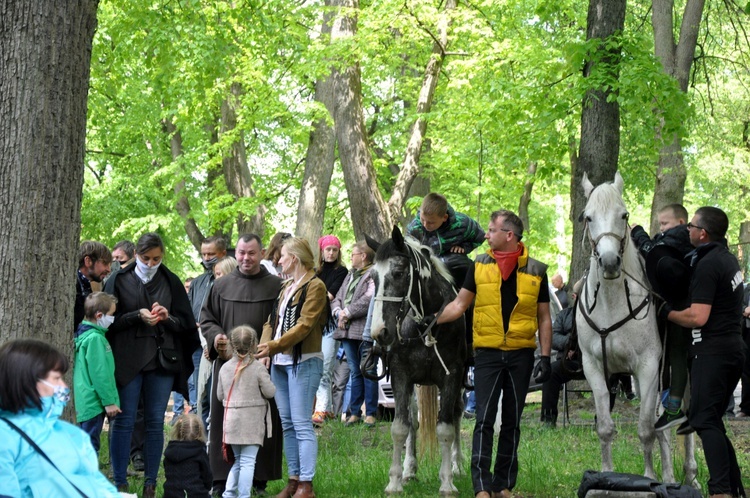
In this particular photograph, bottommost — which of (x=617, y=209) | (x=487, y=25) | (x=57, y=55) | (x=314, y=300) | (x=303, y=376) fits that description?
(x=303, y=376)

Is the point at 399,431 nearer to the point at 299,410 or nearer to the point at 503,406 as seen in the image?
the point at 299,410

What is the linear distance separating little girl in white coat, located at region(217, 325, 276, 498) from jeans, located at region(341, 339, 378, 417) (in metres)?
5.16

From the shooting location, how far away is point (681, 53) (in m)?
20.4

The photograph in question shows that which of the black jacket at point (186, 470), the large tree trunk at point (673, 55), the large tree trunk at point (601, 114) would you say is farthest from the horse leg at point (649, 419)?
the large tree trunk at point (673, 55)

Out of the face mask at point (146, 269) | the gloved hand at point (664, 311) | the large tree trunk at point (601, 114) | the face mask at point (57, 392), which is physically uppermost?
the large tree trunk at point (601, 114)

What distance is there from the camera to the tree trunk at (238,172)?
1048 inches

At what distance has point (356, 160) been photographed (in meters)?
18.5

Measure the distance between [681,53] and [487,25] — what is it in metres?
3.86

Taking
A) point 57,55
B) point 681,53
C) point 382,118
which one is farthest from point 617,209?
point 382,118

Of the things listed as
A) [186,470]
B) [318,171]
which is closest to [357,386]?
[186,470]

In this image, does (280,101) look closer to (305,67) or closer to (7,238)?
(305,67)

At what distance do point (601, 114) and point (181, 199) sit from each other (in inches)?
765

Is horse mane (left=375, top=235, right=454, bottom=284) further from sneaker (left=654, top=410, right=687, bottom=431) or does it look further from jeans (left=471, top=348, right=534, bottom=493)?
sneaker (left=654, top=410, right=687, bottom=431)

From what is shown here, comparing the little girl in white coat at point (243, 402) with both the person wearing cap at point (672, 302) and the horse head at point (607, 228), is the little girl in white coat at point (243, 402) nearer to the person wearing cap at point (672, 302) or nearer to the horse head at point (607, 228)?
the horse head at point (607, 228)
